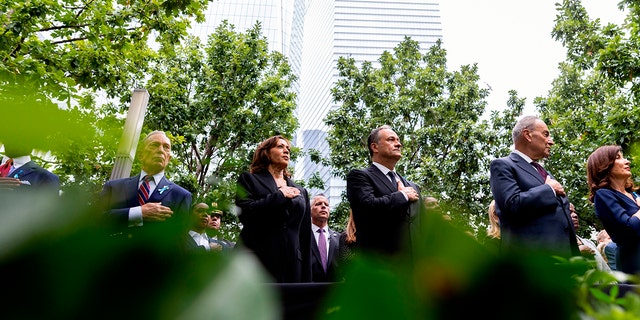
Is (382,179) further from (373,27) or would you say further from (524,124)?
(373,27)

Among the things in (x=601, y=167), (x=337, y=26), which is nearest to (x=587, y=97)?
(x=601, y=167)

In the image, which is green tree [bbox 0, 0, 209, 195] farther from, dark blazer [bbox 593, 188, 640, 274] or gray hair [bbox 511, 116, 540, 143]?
dark blazer [bbox 593, 188, 640, 274]

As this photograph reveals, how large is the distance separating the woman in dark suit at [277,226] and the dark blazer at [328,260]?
0.47 m

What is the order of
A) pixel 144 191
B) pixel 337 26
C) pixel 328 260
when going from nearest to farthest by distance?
pixel 144 191
pixel 328 260
pixel 337 26

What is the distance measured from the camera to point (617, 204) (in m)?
2.65

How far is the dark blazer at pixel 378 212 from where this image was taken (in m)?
2.61

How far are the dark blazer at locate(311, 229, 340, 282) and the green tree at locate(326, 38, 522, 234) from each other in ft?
23.1

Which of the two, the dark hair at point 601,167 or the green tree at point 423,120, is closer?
the dark hair at point 601,167

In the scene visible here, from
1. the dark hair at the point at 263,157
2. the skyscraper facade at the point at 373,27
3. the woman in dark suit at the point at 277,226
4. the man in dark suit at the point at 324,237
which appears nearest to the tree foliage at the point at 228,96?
the man in dark suit at the point at 324,237

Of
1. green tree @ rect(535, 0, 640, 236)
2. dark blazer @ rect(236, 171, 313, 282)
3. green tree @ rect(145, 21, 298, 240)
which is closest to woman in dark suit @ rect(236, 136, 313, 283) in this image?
dark blazer @ rect(236, 171, 313, 282)

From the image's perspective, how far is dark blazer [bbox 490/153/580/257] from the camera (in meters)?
2.47

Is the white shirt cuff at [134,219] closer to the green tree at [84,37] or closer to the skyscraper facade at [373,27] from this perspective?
the green tree at [84,37]

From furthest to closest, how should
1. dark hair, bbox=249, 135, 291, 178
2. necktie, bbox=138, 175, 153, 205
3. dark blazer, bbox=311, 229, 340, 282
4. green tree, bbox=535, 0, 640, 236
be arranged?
green tree, bbox=535, 0, 640, 236 → dark blazer, bbox=311, 229, 340, 282 → dark hair, bbox=249, 135, 291, 178 → necktie, bbox=138, 175, 153, 205

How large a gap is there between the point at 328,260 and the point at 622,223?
234cm
